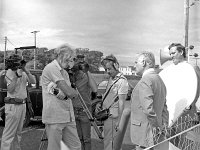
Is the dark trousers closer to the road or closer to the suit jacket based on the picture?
the road

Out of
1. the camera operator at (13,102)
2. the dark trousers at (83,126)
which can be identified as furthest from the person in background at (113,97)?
the camera operator at (13,102)

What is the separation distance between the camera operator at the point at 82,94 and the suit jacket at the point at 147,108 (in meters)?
1.25

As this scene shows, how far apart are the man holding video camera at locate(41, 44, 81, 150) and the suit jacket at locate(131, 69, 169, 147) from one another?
0.57 metres

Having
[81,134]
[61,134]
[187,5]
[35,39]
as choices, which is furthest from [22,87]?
[187,5]

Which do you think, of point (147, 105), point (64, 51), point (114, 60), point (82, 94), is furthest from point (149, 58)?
point (82, 94)

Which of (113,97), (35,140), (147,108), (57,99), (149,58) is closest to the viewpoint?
(147,108)

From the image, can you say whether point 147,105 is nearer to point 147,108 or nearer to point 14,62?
point 147,108

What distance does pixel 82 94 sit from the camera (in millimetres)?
4008

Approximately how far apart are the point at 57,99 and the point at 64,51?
429 millimetres

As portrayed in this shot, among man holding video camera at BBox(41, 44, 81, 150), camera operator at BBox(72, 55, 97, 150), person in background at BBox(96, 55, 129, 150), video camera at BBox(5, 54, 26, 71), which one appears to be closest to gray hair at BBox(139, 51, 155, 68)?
man holding video camera at BBox(41, 44, 81, 150)

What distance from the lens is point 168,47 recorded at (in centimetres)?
350

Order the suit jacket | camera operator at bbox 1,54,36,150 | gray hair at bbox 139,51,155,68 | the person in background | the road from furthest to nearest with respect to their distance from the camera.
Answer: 1. the road
2. camera operator at bbox 1,54,36,150
3. the person in background
4. gray hair at bbox 139,51,155,68
5. the suit jacket

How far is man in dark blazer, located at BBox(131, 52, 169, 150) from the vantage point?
264 centimetres

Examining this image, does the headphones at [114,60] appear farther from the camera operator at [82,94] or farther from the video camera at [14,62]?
the video camera at [14,62]
